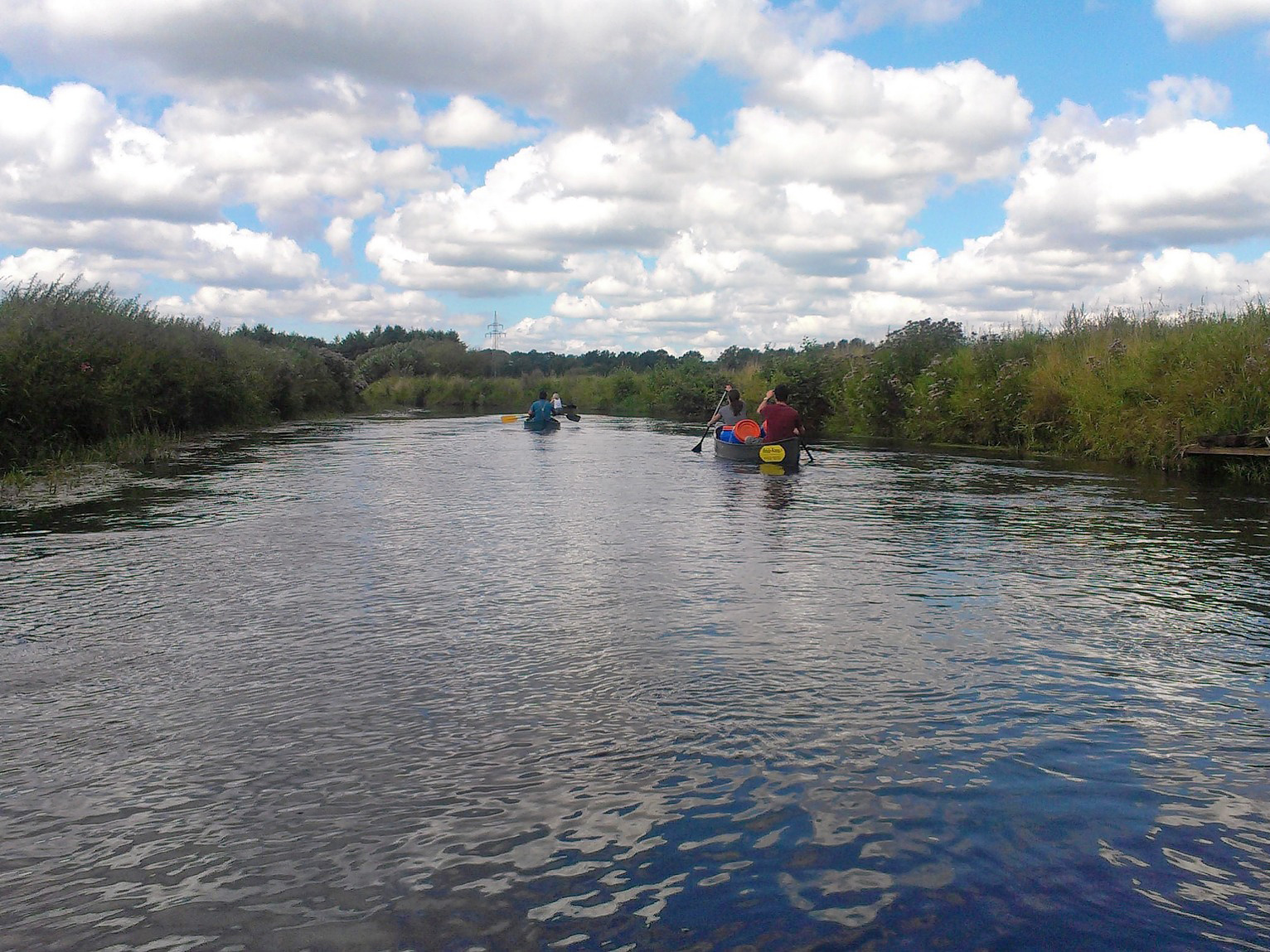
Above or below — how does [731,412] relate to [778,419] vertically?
above

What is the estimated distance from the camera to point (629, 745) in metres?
5.52

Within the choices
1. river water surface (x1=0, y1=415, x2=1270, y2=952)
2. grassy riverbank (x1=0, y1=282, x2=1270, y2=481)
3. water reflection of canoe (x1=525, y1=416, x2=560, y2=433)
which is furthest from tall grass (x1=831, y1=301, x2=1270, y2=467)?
water reflection of canoe (x1=525, y1=416, x2=560, y2=433)

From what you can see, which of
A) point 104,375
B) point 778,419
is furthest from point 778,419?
point 104,375

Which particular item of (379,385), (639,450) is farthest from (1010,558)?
(379,385)

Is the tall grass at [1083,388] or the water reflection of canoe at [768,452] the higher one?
the tall grass at [1083,388]

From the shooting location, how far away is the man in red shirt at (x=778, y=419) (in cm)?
2164

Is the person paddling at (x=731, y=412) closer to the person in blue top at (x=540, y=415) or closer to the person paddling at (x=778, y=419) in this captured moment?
the person paddling at (x=778, y=419)

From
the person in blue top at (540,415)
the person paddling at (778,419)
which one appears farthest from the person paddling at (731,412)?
the person in blue top at (540,415)

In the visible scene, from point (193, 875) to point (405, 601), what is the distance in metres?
4.80

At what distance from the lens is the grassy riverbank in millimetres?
19891

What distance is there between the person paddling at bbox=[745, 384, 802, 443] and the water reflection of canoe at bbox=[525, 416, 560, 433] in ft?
51.9

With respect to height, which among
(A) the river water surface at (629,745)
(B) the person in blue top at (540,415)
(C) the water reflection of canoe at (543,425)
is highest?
(B) the person in blue top at (540,415)

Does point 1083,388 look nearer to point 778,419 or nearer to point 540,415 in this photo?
point 778,419

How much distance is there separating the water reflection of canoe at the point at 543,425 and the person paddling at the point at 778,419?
15.8 meters
